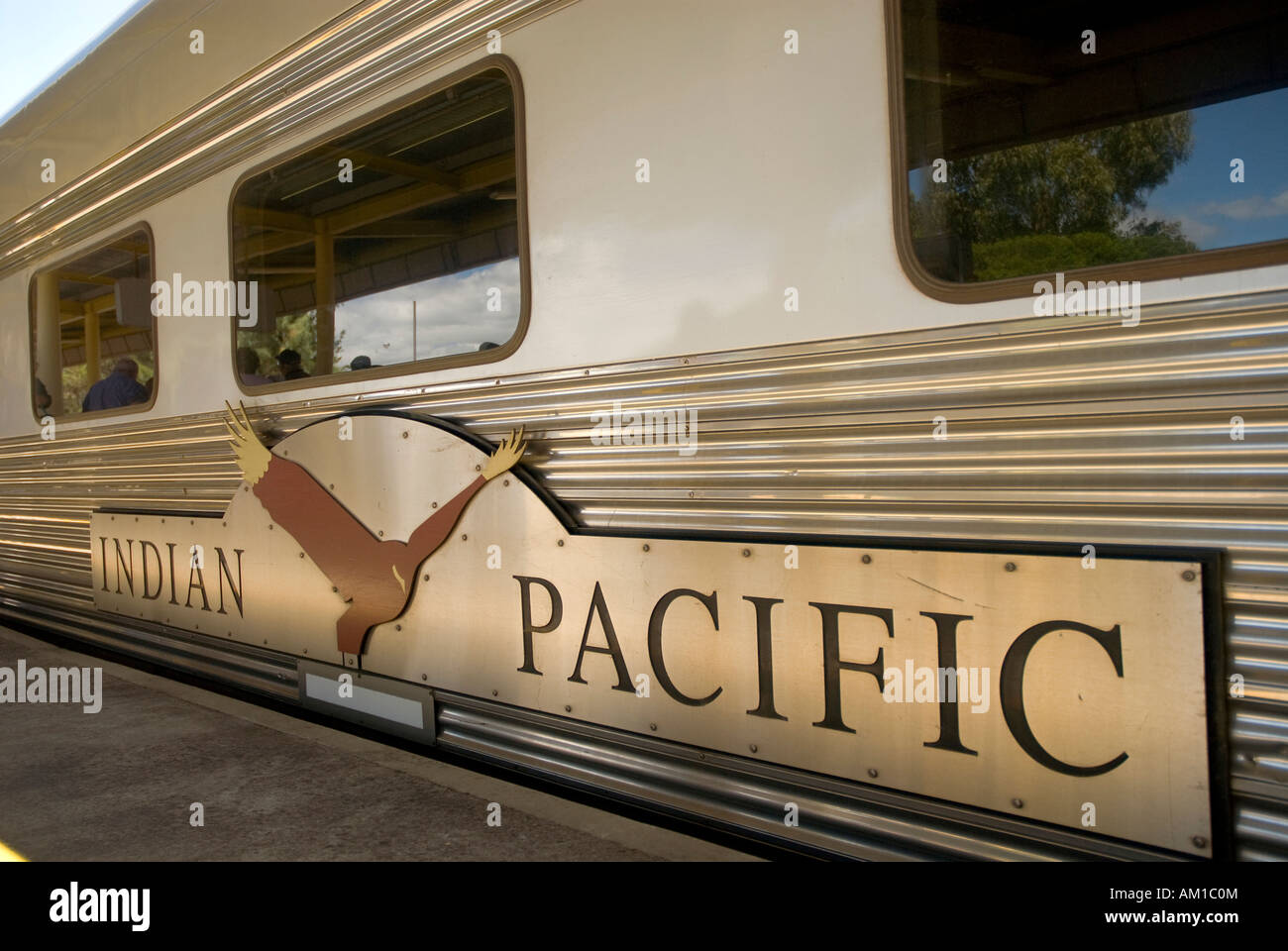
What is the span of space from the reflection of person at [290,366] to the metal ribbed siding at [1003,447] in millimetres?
957

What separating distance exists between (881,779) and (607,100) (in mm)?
1557

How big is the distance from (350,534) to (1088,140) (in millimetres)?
2237

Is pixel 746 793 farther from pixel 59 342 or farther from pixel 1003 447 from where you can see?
pixel 59 342

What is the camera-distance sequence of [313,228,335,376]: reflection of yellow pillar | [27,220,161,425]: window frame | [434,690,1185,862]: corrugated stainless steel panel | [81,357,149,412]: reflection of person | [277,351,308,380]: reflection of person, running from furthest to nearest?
1. [81,357,149,412]: reflection of person
2. [27,220,161,425]: window frame
3. [277,351,308,380]: reflection of person
4. [313,228,335,376]: reflection of yellow pillar
5. [434,690,1185,862]: corrugated stainless steel panel

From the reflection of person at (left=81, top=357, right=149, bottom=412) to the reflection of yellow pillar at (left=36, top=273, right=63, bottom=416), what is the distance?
1.41 feet

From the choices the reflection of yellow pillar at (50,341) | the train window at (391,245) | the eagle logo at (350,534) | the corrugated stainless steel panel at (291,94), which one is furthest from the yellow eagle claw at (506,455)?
the reflection of yellow pillar at (50,341)

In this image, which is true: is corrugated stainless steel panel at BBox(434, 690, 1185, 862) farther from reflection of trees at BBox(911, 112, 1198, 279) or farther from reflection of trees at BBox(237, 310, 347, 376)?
reflection of trees at BBox(237, 310, 347, 376)

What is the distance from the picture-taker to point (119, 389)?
417 centimetres

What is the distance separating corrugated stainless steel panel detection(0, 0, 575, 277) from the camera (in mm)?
2559

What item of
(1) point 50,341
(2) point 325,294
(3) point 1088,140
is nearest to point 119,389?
(1) point 50,341

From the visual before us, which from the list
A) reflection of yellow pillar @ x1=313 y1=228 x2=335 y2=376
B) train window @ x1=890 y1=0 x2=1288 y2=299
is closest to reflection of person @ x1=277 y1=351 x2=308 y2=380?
reflection of yellow pillar @ x1=313 y1=228 x2=335 y2=376

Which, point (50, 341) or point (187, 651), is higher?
point (50, 341)

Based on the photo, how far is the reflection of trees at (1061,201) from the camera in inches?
57.8

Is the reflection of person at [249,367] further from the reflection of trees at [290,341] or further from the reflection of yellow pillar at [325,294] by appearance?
the reflection of yellow pillar at [325,294]
